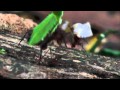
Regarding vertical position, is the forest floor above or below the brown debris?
below

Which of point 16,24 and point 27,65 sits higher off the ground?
point 16,24

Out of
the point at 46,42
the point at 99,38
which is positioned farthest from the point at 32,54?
the point at 99,38

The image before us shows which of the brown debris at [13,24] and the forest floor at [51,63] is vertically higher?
the brown debris at [13,24]

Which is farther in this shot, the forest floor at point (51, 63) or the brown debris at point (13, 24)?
the brown debris at point (13, 24)

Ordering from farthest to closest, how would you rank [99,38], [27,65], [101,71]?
[99,38] → [101,71] → [27,65]

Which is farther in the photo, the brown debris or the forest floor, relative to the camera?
the brown debris

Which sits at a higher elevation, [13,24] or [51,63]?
[13,24]

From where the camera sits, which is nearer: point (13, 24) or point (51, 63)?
point (51, 63)

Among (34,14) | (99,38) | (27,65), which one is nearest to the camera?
(27,65)
